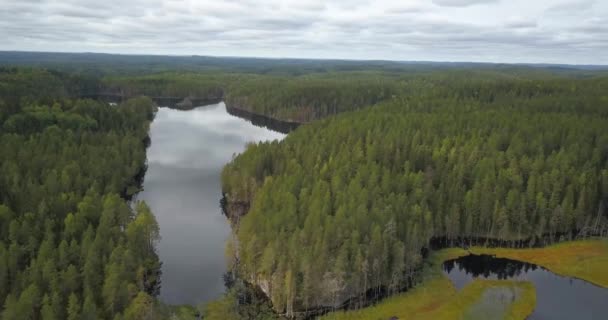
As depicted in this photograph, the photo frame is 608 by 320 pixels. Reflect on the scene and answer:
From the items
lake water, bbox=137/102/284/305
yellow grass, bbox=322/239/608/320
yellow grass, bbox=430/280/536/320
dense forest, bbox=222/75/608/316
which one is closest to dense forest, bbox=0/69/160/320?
lake water, bbox=137/102/284/305

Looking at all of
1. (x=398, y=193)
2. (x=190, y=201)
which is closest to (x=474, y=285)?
(x=398, y=193)

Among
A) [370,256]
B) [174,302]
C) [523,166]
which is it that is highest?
[523,166]

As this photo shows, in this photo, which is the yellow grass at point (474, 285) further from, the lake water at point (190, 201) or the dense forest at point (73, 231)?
the dense forest at point (73, 231)

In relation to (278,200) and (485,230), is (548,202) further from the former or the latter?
(278,200)

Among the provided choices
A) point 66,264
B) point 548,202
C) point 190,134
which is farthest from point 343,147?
point 190,134

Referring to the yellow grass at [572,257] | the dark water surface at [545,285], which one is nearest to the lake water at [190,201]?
the dark water surface at [545,285]

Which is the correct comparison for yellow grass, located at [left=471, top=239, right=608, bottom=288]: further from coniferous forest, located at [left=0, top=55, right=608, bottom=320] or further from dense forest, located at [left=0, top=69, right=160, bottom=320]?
dense forest, located at [left=0, top=69, right=160, bottom=320]

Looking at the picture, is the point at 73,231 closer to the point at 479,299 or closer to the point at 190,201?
the point at 190,201
